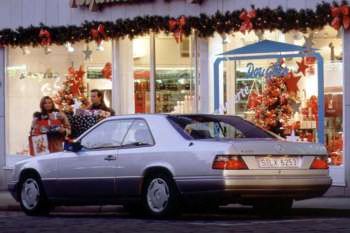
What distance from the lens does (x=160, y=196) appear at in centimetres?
1451

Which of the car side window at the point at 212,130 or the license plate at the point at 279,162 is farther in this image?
the car side window at the point at 212,130

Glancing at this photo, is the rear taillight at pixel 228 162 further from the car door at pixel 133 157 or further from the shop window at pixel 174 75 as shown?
the shop window at pixel 174 75

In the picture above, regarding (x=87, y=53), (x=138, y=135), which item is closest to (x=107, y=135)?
(x=138, y=135)

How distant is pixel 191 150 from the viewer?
14.2 metres

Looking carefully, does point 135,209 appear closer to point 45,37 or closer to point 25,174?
point 25,174

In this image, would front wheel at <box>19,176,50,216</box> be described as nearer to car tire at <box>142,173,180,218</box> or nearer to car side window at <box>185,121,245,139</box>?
car tire at <box>142,173,180,218</box>

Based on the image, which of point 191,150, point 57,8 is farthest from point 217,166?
point 57,8

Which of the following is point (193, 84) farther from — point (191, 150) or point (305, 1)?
point (191, 150)

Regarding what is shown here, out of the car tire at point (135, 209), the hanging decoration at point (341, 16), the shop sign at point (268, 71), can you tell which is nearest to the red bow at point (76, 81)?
the shop sign at point (268, 71)

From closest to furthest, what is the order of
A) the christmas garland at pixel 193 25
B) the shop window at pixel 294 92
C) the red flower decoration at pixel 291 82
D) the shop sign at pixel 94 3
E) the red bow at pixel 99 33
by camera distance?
the christmas garland at pixel 193 25 → the shop window at pixel 294 92 → the red flower decoration at pixel 291 82 → the shop sign at pixel 94 3 → the red bow at pixel 99 33

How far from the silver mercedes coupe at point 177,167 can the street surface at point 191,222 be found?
0.27 meters

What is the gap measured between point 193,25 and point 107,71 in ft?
8.33

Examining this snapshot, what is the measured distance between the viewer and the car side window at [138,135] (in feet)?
49.1

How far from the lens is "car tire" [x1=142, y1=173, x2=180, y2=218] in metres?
14.3
